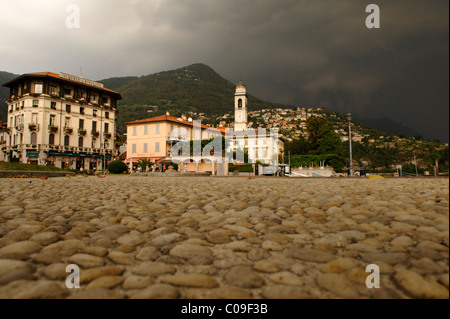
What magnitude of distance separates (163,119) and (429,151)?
74.8 metres

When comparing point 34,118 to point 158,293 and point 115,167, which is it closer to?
point 115,167

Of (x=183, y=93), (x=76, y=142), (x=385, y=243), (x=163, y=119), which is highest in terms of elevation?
(x=183, y=93)

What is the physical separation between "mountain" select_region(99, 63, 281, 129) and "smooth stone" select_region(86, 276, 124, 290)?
80832 mm

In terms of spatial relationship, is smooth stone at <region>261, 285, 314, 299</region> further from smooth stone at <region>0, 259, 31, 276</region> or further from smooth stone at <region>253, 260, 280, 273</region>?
smooth stone at <region>0, 259, 31, 276</region>

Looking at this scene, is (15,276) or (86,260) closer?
(15,276)

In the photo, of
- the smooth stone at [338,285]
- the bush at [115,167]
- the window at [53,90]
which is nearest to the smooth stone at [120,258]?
the smooth stone at [338,285]

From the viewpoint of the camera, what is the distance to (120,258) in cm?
205

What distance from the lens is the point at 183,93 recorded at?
114m

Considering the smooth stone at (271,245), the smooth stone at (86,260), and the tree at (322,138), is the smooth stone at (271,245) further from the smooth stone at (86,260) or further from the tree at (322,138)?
the tree at (322,138)

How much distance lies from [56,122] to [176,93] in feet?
236

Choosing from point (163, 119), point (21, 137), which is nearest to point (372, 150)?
point (163, 119)

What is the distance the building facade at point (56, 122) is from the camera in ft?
135

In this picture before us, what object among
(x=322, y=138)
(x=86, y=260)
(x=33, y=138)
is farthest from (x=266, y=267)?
(x=322, y=138)

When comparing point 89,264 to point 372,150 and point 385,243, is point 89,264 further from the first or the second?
point 372,150
